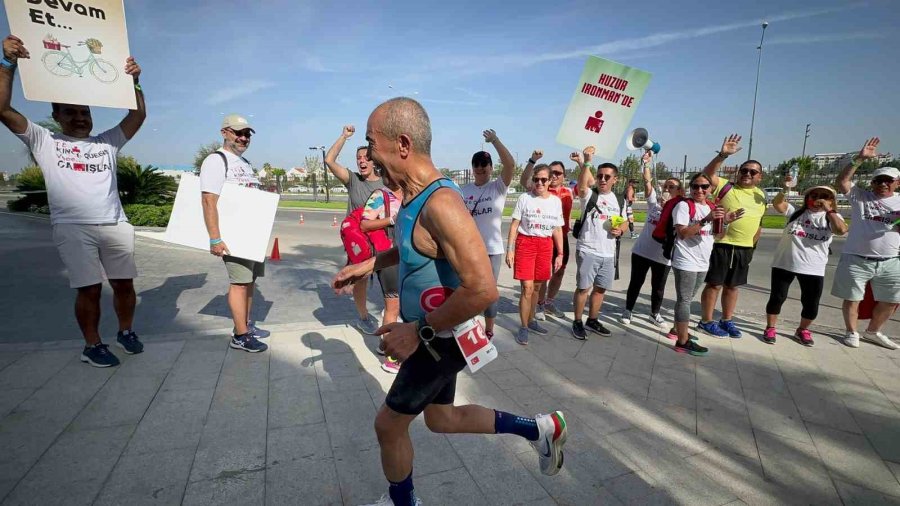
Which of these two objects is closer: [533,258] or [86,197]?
[86,197]

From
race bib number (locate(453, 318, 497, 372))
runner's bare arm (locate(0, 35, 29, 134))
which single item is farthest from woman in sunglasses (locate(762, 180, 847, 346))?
runner's bare arm (locate(0, 35, 29, 134))

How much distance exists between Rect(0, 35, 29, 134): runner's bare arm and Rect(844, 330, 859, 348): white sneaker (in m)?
8.16

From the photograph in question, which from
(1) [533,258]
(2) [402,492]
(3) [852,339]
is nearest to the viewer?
(2) [402,492]

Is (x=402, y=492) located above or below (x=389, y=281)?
below

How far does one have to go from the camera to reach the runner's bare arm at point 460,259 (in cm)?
148

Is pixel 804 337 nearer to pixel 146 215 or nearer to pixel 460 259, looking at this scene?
pixel 460 259

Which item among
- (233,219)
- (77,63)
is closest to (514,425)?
(233,219)

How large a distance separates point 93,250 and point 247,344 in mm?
1496

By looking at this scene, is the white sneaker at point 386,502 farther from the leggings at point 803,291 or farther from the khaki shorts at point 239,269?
the leggings at point 803,291

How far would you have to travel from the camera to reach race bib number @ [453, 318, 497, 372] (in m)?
1.66

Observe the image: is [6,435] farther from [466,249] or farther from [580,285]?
[580,285]

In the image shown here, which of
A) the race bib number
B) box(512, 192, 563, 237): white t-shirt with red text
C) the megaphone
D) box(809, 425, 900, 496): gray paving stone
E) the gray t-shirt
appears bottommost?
box(809, 425, 900, 496): gray paving stone

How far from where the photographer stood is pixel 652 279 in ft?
16.7

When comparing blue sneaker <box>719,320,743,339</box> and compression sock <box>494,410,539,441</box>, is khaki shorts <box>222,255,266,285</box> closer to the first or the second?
compression sock <box>494,410,539,441</box>
